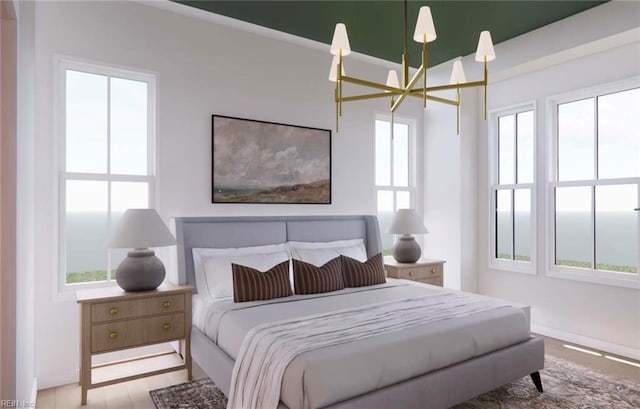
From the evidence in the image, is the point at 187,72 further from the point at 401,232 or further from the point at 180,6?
the point at 401,232

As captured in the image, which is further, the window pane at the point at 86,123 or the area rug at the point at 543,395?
the window pane at the point at 86,123

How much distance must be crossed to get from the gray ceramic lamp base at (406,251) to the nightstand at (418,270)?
6 cm

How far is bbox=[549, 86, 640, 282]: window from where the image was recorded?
11.9 ft

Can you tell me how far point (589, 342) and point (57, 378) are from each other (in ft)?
15.5

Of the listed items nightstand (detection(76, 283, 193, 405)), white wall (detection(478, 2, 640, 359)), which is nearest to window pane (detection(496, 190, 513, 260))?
white wall (detection(478, 2, 640, 359))

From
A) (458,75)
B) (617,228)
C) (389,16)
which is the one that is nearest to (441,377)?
(458,75)

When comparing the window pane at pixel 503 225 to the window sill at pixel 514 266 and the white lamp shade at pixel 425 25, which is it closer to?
the window sill at pixel 514 266

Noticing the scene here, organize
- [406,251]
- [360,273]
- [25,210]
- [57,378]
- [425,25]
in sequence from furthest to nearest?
[406,251] < [360,273] < [57,378] < [25,210] < [425,25]

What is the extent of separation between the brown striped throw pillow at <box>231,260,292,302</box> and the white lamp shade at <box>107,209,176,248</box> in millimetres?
579

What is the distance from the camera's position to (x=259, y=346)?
2.12 meters

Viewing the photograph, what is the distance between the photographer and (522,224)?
14.8ft

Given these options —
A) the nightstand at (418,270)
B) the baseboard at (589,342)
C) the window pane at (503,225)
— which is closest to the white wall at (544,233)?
the baseboard at (589,342)

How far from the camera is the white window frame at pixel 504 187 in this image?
14.2ft

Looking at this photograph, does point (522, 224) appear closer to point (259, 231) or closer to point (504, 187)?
point (504, 187)
